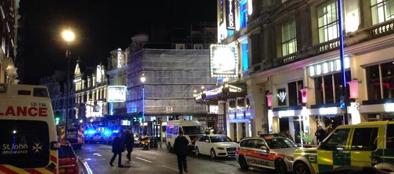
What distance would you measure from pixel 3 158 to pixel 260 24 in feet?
101

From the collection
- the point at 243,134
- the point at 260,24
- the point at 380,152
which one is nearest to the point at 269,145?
the point at 380,152

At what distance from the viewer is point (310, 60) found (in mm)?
29609

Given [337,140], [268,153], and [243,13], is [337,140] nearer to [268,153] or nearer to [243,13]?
[268,153]

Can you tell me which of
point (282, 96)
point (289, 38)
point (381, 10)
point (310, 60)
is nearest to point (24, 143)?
point (381, 10)

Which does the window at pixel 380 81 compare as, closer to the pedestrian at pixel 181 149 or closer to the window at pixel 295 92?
the window at pixel 295 92

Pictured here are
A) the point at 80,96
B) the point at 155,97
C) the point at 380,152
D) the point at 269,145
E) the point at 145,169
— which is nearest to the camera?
the point at 380,152

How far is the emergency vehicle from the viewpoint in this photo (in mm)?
8688

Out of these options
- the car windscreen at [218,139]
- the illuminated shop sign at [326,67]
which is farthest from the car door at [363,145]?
the car windscreen at [218,139]

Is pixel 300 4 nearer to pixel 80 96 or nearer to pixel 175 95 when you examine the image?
pixel 175 95

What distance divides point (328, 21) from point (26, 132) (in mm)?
23606

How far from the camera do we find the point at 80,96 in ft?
332

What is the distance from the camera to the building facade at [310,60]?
2444cm

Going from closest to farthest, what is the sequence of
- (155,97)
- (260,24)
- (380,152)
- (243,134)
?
1. (380,152)
2. (260,24)
3. (243,134)
4. (155,97)

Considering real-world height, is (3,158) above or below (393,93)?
below
